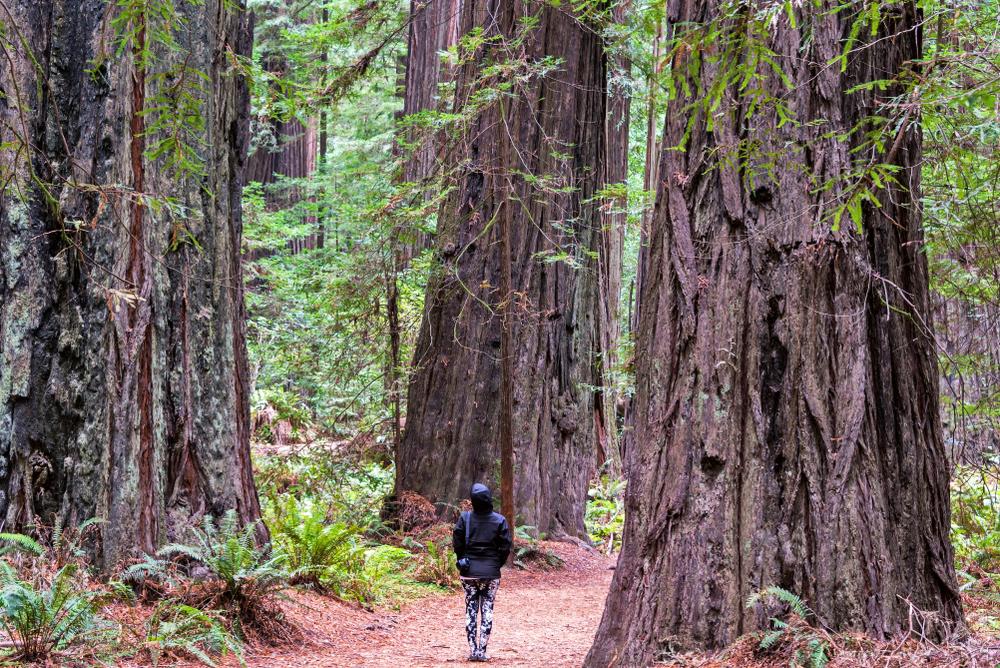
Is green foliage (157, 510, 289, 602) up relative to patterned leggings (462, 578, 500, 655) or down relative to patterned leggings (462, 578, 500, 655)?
up

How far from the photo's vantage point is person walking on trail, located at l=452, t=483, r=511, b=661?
22.8 feet

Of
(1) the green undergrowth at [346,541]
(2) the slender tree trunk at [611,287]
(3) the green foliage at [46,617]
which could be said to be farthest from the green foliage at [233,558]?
(2) the slender tree trunk at [611,287]

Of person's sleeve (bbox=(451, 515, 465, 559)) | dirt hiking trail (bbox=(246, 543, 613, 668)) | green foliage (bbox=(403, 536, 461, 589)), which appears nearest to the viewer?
dirt hiking trail (bbox=(246, 543, 613, 668))

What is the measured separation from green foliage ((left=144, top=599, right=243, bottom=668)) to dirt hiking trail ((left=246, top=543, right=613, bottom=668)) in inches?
11.4

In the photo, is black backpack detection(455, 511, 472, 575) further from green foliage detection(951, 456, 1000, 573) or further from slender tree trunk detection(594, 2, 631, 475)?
slender tree trunk detection(594, 2, 631, 475)

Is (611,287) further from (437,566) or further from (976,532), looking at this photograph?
(437,566)

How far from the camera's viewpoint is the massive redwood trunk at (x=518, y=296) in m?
10.8

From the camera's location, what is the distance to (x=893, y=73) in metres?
4.52

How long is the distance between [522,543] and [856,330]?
22.8 ft

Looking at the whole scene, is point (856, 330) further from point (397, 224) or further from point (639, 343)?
point (397, 224)

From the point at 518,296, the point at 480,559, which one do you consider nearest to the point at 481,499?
the point at 480,559

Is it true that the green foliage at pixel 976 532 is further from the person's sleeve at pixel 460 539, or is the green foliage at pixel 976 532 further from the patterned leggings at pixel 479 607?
the person's sleeve at pixel 460 539

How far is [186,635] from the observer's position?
552 centimetres

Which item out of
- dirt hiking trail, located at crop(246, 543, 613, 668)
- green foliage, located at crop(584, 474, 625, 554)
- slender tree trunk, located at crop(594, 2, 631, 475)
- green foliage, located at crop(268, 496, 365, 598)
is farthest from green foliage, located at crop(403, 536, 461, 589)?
slender tree trunk, located at crop(594, 2, 631, 475)
